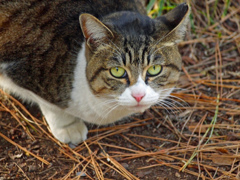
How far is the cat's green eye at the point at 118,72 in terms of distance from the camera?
6.32ft

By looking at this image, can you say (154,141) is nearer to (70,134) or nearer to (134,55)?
(70,134)

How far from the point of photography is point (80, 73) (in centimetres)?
218

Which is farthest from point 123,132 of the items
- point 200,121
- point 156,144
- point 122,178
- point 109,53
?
point 109,53

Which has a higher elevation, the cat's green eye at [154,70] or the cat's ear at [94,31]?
the cat's ear at [94,31]

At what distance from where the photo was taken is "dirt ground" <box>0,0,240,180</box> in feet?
7.32

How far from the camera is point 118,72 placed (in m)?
1.94

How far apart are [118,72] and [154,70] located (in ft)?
0.69

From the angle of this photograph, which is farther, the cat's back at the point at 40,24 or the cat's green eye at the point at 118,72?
the cat's back at the point at 40,24

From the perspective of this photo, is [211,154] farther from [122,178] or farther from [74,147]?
[74,147]

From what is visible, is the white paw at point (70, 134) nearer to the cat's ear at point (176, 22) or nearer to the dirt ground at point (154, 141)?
the dirt ground at point (154, 141)

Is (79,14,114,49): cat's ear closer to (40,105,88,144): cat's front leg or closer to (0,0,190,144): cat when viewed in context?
(0,0,190,144): cat

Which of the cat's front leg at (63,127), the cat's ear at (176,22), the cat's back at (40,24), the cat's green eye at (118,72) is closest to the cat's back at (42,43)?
the cat's back at (40,24)

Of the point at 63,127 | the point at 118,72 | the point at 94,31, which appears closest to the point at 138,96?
the point at 118,72

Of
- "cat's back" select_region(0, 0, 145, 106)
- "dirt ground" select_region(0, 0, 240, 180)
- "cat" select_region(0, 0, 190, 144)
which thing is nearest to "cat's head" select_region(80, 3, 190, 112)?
"cat" select_region(0, 0, 190, 144)
